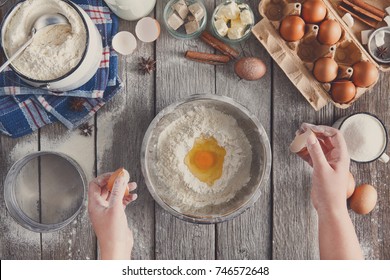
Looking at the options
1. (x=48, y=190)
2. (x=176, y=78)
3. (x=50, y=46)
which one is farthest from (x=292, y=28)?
(x=48, y=190)

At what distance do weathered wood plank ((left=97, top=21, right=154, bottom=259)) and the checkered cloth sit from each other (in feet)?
0.10

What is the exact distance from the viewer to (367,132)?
1.22 metres

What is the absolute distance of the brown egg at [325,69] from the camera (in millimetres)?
1179

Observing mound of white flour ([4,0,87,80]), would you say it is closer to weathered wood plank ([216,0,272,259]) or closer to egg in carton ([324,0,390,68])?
weathered wood plank ([216,0,272,259])

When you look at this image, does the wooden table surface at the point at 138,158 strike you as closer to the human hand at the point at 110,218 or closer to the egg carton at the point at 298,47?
the egg carton at the point at 298,47

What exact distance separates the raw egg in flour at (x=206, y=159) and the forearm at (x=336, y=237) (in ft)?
0.89

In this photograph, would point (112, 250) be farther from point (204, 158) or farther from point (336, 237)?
point (336, 237)

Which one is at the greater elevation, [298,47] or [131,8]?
[131,8]

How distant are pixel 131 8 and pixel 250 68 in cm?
32

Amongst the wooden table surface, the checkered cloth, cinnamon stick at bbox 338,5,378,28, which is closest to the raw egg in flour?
the wooden table surface

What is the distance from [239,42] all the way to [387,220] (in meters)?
0.60

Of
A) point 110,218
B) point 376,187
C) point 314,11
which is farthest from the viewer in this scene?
point 376,187

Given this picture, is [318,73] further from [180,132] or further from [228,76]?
[180,132]

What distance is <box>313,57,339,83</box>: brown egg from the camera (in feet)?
3.87
